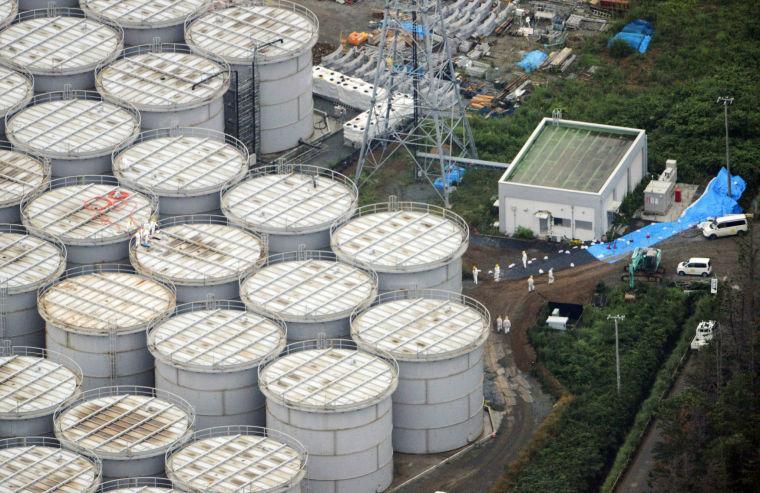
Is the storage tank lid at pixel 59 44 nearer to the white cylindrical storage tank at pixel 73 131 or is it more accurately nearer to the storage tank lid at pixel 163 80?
the storage tank lid at pixel 163 80

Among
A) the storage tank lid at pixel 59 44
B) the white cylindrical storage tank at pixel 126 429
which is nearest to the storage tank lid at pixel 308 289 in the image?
the white cylindrical storage tank at pixel 126 429

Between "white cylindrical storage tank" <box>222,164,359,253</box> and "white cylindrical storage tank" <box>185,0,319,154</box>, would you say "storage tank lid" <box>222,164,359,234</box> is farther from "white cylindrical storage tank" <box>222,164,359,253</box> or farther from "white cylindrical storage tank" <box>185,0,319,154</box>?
"white cylindrical storage tank" <box>185,0,319,154</box>

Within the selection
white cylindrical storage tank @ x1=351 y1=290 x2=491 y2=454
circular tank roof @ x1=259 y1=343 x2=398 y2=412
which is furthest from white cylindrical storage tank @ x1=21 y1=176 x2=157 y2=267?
white cylindrical storage tank @ x1=351 y1=290 x2=491 y2=454

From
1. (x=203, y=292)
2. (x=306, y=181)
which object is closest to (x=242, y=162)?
(x=306, y=181)

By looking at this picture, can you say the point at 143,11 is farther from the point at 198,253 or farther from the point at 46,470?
the point at 46,470

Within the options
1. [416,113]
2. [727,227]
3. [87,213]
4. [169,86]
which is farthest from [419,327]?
[416,113]
